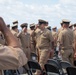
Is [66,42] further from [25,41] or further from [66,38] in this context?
[25,41]

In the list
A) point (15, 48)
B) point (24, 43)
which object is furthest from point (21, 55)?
point (24, 43)

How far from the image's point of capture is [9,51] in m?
1.66

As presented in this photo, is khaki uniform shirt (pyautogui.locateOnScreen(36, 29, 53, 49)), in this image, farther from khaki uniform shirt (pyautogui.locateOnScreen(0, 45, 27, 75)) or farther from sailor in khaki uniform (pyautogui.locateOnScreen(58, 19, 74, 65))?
khaki uniform shirt (pyautogui.locateOnScreen(0, 45, 27, 75))

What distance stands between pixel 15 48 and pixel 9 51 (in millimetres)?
68

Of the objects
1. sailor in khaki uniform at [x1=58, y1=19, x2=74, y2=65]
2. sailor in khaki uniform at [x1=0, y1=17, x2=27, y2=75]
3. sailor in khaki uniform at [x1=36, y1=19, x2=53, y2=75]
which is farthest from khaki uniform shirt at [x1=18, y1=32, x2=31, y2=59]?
sailor in khaki uniform at [x1=0, y1=17, x2=27, y2=75]

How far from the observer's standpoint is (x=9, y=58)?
163 cm

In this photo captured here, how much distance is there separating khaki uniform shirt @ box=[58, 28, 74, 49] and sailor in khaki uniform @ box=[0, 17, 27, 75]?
25.5 feet

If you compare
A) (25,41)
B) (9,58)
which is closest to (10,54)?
(9,58)

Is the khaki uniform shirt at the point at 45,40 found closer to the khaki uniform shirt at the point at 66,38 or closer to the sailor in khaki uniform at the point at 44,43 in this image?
the sailor in khaki uniform at the point at 44,43

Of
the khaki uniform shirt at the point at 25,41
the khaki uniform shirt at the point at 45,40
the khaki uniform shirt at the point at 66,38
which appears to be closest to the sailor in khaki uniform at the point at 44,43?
the khaki uniform shirt at the point at 45,40

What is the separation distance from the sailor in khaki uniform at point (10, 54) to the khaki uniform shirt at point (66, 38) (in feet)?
25.5

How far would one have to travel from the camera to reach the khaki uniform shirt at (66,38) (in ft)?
31.1

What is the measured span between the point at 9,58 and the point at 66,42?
808 centimetres

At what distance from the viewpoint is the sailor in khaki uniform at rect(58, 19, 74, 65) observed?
9.49 m
